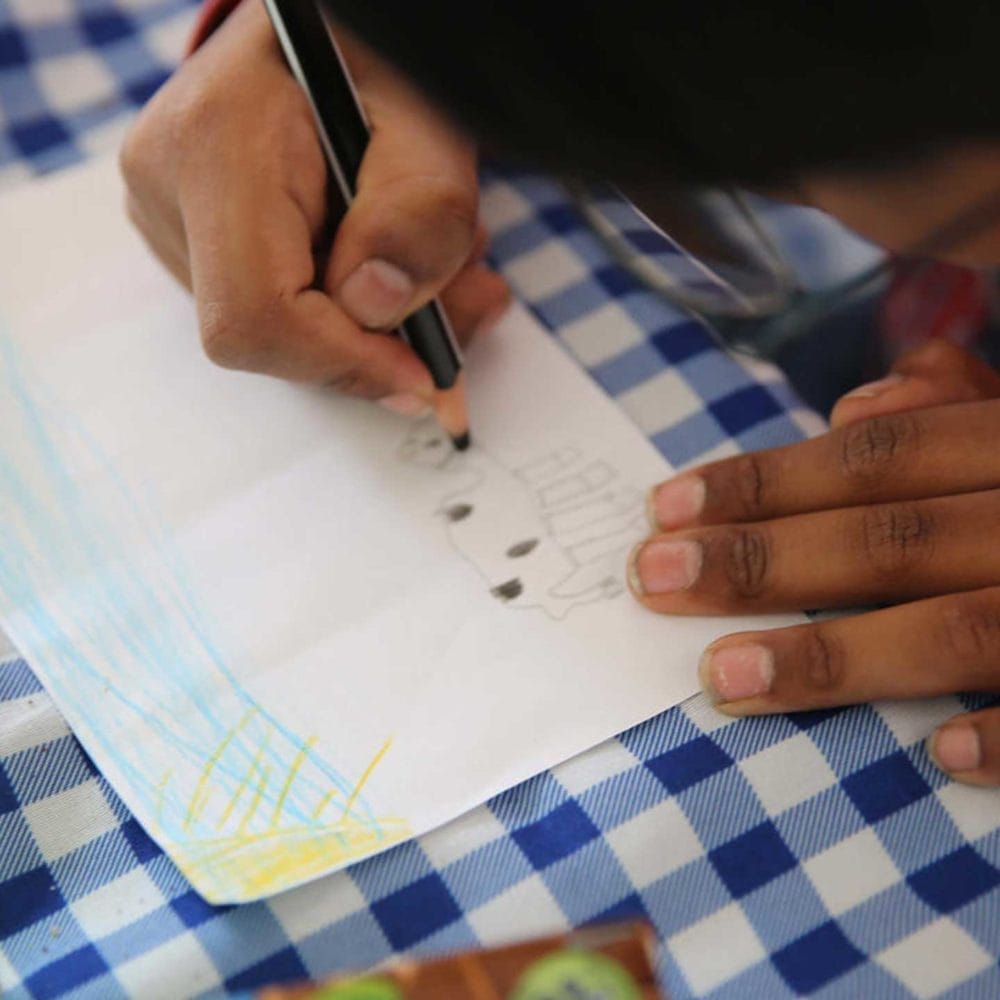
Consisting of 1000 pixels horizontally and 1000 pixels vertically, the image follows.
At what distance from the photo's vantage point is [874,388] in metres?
0.62

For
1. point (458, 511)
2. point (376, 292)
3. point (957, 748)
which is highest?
point (376, 292)

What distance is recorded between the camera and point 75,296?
70 centimetres

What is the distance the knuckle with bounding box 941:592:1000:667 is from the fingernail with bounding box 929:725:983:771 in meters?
0.03

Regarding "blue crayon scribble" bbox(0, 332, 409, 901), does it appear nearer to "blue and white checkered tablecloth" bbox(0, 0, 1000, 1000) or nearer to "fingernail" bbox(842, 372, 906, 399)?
"blue and white checkered tablecloth" bbox(0, 0, 1000, 1000)

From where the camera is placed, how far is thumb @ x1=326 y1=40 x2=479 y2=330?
580mm

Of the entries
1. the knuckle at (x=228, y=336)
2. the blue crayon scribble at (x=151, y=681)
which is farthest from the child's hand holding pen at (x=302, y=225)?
the blue crayon scribble at (x=151, y=681)

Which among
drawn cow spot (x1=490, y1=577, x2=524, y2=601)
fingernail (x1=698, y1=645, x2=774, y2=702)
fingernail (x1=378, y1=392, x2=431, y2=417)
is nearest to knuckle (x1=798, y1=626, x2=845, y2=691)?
fingernail (x1=698, y1=645, x2=774, y2=702)

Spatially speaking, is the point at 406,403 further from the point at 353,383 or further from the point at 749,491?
the point at 749,491

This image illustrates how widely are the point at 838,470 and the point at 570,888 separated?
0.26 m

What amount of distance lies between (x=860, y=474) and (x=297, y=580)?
30 cm

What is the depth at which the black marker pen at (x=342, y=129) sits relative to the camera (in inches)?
22.1

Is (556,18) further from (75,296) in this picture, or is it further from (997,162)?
(75,296)

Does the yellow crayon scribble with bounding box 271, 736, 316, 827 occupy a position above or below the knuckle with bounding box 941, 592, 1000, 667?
above

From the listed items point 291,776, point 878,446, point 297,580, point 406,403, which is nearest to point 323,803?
point 291,776
